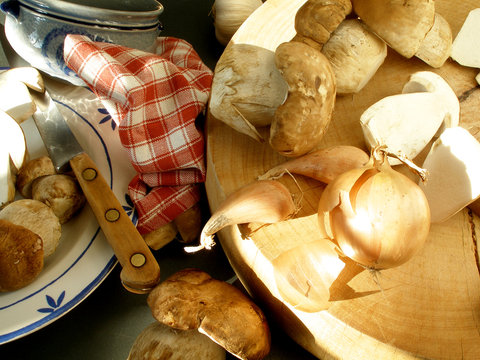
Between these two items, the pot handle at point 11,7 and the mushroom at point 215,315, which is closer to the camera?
the mushroom at point 215,315

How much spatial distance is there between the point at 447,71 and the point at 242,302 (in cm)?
63

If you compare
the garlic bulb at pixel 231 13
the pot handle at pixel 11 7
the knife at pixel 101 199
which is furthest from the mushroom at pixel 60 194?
the garlic bulb at pixel 231 13

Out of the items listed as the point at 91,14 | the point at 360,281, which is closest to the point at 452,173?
the point at 360,281

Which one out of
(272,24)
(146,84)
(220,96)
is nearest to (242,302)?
(220,96)

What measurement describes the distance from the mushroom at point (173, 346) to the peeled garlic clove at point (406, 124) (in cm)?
42

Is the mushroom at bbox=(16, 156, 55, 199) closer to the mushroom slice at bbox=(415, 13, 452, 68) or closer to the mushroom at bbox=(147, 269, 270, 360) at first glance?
the mushroom at bbox=(147, 269, 270, 360)

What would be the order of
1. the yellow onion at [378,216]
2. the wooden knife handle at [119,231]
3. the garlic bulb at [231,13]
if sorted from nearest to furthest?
the yellow onion at [378,216], the wooden knife handle at [119,231], the garlic bulb at [231,13]

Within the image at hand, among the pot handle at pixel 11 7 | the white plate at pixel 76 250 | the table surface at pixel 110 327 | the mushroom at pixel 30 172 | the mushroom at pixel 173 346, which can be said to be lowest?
the table surface at pixel 110 327

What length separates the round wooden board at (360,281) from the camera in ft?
1.96

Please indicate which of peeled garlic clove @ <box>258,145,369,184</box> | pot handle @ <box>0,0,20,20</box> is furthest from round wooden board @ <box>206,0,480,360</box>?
pot handle @ <box>0,0,20,20</box>

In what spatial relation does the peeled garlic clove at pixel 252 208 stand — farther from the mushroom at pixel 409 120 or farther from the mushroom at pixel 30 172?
the mushroom at pixel 30 172

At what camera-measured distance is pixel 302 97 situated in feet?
2.11

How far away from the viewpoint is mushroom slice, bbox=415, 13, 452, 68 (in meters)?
0.82

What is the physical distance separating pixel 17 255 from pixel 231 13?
78 centimetres
